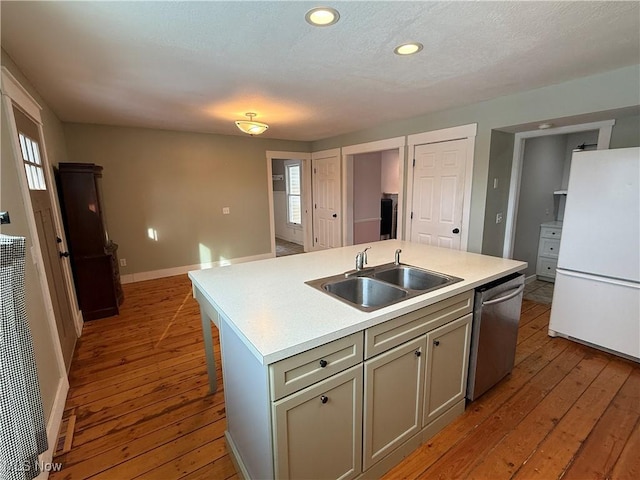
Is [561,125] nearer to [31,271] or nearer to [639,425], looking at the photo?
[639,425]

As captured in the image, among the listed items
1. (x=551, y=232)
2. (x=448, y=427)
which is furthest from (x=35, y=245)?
(x=551, y=232)

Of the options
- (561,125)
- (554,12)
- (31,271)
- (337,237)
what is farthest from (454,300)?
(337,237)

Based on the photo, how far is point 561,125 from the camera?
311 cm

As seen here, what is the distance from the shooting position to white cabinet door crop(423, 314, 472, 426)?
5.41 ft

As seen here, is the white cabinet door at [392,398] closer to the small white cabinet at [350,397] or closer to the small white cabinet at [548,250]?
the small white cabinet at [350,397]

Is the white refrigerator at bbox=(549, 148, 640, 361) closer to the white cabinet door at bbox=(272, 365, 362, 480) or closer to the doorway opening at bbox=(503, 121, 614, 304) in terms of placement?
the doorway opening at bbox=(503, 121, 614, 304)

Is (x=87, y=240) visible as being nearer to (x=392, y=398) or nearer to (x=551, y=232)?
(x=392, y=398)

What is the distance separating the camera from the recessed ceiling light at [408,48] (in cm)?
189

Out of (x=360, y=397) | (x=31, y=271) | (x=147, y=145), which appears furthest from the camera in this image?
(x=147, y=145)

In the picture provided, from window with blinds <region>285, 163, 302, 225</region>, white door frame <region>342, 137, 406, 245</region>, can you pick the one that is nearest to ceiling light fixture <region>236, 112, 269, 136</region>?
white door frame <region>342, 137, 406, 245</region>

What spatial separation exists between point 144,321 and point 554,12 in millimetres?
4199

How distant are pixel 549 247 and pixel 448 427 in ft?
12.4

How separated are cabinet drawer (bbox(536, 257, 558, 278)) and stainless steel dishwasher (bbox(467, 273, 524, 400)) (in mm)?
2981

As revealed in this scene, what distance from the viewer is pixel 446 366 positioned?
1.75 m
